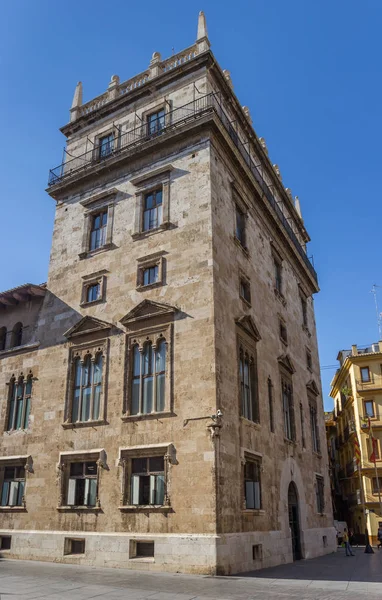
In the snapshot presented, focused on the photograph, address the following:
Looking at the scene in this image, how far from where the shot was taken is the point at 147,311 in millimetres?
20547

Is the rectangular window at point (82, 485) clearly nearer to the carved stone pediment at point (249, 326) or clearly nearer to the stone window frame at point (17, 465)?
the stone window frame at point (17, 465)

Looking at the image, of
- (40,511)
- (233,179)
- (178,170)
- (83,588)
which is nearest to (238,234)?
(233,179)

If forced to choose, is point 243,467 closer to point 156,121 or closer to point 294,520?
point 294,520

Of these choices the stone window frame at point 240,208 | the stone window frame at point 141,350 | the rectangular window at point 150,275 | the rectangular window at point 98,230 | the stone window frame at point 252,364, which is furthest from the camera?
the rectangular window at point 98,230

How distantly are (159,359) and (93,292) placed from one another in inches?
217

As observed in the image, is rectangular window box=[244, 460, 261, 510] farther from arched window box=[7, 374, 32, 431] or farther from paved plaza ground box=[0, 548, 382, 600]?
arched window box=[7, 374, 32, 431]

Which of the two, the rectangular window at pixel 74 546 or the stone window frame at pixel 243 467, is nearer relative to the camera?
the stone window frame at pixel 243 467

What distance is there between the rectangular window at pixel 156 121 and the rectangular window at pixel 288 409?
567 inches

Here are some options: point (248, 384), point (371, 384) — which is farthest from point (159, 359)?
point (371, 384)

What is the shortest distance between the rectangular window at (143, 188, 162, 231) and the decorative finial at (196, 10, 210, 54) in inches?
297

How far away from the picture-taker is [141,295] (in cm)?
2117

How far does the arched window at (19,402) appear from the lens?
2319 cm

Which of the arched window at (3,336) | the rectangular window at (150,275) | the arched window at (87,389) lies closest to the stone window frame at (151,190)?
the rectangular window at (150,275)

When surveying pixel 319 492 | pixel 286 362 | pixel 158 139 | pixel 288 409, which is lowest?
pixel 319 492
